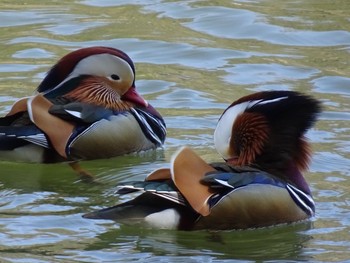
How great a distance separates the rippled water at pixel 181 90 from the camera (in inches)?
239

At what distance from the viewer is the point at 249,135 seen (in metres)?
6.41

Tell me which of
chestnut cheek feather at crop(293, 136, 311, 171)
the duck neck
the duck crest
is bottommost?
the duck neck

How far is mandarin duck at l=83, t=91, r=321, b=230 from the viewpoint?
5957 millimetres

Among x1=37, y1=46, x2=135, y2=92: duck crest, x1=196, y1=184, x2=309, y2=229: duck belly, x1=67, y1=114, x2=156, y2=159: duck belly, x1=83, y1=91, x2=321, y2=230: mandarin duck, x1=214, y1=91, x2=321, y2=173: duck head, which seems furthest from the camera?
x1=37, y1=46, x2=135, y2=92: duck crest

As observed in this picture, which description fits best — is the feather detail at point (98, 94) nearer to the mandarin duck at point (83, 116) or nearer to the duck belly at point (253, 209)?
the mandarin duck at point (83, 116)

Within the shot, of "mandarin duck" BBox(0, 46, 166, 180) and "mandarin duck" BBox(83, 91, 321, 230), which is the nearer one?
"mandarin duck" BBox(83, 91, 321, 230)

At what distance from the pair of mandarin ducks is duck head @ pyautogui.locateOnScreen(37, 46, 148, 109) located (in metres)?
0.14

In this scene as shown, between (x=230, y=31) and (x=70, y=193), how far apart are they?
15.1ft

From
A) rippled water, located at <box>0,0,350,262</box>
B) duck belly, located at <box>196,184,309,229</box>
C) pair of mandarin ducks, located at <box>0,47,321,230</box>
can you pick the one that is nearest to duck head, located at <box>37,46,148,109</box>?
pair of mandarin ducks, located at <box>0,47,321,230</box>

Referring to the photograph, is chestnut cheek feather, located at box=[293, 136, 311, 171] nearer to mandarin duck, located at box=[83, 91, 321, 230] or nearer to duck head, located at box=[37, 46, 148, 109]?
mandarin duck, located at box=[83, 91, 321, 230]

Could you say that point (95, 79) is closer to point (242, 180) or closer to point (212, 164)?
point (212, 164)

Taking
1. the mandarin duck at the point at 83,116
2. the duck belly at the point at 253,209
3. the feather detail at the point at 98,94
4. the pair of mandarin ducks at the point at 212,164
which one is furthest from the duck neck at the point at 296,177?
the feather detail at the point at 98,94

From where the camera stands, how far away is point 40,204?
6711mm

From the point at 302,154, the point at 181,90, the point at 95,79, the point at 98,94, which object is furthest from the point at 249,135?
the point at 181,90
